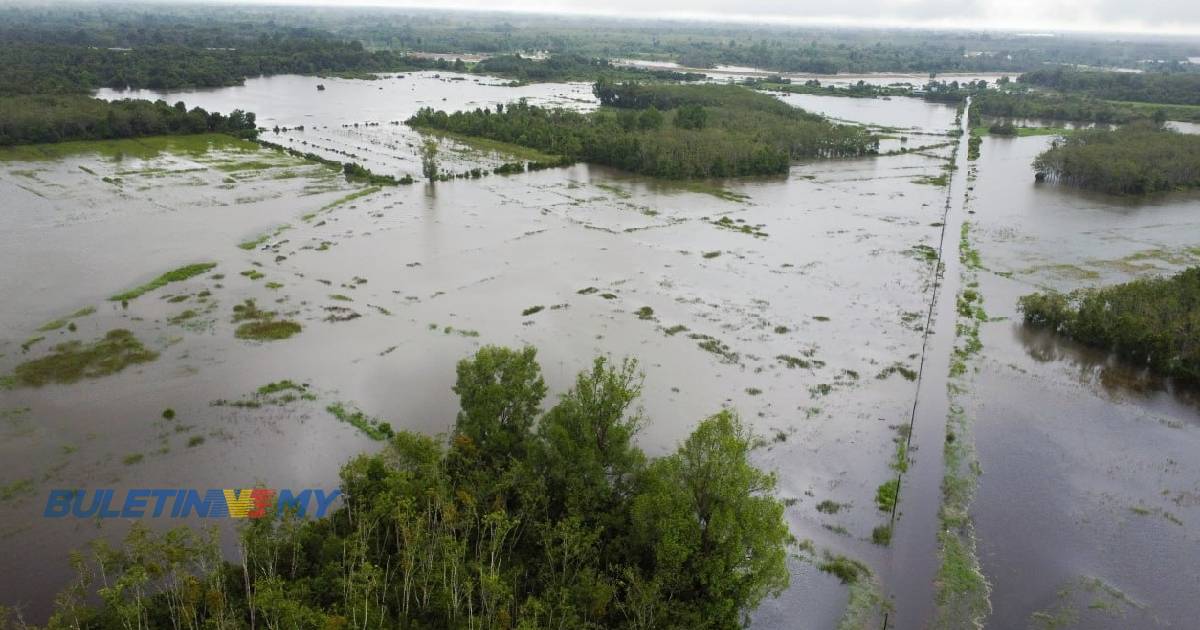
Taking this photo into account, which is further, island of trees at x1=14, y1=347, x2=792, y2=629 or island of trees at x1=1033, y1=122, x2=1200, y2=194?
island of trees at x1=1033, y1=122, x2=1200, y2=194

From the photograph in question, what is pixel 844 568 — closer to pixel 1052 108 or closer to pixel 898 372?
pixel 898 372

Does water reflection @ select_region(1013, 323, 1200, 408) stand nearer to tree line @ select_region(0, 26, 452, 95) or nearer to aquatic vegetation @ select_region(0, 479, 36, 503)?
aquatic vegetation @ select_region(0, 479, 36, 503)

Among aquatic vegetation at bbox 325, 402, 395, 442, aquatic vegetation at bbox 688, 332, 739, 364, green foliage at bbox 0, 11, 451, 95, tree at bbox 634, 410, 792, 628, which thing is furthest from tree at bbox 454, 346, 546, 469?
green foliage at bbox 0, 11, 451, 95

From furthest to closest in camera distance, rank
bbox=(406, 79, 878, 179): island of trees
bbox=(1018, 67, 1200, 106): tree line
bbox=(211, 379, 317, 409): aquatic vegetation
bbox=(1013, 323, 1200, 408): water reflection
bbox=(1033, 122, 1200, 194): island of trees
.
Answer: bbox=(1018, 67, 1200, 106): tree line → bbox=(406, 79, 878, 179): island of trees → bbox=(1033, 122, 1200, 194): island of trees → bbox=(1013, 323, 1200, 408): water reflection → bbox=(211, 379, 317, 409): aquatic vegetation

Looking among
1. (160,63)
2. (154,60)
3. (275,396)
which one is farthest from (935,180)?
(154,60)

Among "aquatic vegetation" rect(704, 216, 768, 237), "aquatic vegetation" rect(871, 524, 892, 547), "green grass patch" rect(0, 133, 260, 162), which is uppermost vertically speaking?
"green grass patch" rect(0, 133, 260, 162)

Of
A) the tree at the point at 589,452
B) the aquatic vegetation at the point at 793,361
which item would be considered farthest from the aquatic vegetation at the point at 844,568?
the aquatic vegetation at the point at 793,361

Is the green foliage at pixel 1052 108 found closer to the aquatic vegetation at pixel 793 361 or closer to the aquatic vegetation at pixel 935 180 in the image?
the aquatic vegetation at pixel 935 180
